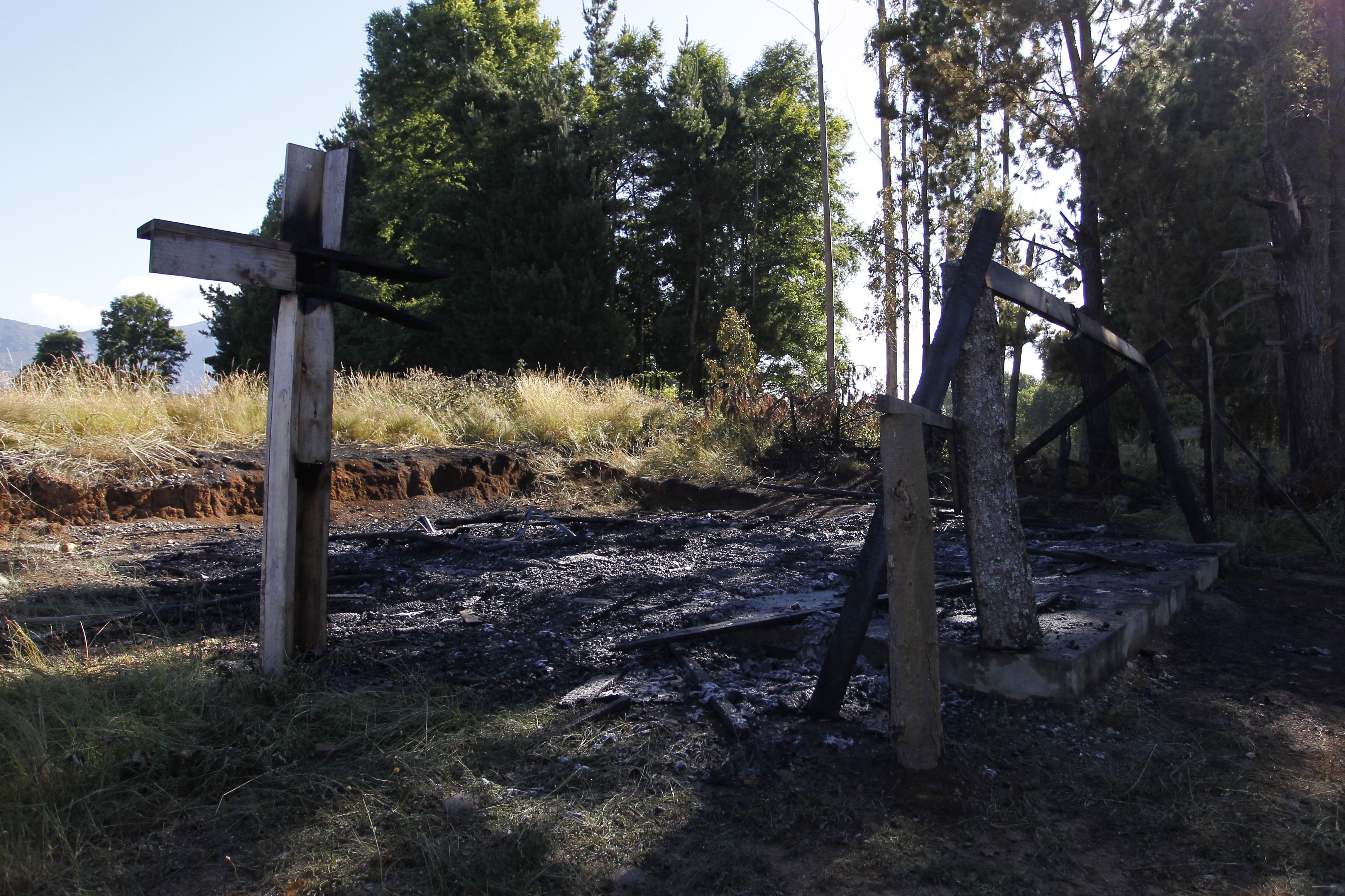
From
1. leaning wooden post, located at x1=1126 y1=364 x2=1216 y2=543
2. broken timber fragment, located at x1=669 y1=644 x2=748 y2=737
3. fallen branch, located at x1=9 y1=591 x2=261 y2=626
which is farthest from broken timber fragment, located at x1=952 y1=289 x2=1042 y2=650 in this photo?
fallen branch, located at x1=9 y1=591 x2=261 y2=626

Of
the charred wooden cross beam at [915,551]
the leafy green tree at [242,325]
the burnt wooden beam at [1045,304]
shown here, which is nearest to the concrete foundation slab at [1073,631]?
the charred wooden cross beam at [915,551]

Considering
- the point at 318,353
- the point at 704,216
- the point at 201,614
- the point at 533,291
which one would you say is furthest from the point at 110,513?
the point at 704,216

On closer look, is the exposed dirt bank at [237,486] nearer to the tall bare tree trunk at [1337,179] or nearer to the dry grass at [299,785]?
the dry grass at [299,785]

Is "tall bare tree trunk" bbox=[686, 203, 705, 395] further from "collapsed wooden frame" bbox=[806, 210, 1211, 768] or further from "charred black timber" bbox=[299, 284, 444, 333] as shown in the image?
"collapsed wooden frame" bbox=[806, 210, 1211, 768]

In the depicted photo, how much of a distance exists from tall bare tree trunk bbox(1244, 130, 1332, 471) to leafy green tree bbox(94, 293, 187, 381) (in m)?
44.5

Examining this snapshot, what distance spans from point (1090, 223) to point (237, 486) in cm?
1182

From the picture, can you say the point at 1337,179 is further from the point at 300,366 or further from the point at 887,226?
the point at 300,366

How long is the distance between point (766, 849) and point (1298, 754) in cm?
217

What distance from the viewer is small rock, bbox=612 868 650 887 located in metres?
2.15

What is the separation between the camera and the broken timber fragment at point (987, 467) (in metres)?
3.14

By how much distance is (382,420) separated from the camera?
11.6 meters

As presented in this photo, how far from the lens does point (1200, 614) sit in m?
4.86

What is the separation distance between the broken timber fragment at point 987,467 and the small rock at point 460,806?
1.98 meters

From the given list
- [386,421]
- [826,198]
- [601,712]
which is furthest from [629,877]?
[826,198]
